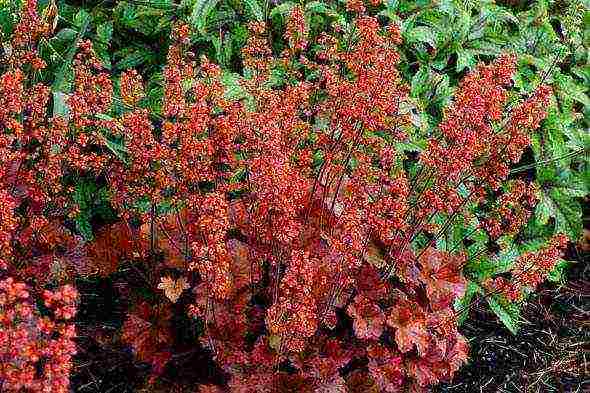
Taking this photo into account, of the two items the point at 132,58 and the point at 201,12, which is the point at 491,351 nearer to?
the point at 201,12

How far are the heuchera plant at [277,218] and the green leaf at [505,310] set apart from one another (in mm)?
733

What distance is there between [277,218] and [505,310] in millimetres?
1925

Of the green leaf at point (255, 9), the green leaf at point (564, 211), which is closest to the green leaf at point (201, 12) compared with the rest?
the green leaf at point (255, 9)

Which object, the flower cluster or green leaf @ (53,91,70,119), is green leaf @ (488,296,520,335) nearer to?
green leaf @ (53,91,70,119)

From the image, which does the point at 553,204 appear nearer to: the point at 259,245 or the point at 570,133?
the point at 570,133

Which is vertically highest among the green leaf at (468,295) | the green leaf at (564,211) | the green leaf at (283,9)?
the green leaf at (283,9)

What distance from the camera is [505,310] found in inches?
168

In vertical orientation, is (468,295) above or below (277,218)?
below

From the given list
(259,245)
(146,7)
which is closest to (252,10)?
(146,7)

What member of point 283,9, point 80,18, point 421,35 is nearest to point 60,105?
point 80,18

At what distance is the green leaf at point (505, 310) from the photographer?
Answer: 422 cm

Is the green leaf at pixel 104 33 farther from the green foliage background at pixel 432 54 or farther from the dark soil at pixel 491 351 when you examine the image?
the dark soil at pixel 491 351

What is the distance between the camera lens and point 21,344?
1.99m

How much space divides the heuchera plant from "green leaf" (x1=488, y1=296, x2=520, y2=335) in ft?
2.40
